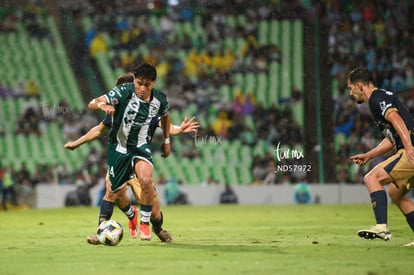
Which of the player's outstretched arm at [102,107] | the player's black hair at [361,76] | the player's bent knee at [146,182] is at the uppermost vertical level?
the player's black hair at [361,76]

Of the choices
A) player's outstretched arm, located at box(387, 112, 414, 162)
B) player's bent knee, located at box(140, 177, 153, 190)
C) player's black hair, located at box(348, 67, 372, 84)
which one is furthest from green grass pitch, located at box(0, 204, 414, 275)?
player's black hair, located at box(348, 67, 372, 84)

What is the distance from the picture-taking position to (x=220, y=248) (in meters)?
10.2

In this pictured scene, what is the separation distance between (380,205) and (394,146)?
787 mm

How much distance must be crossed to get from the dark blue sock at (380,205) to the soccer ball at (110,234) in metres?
3.00

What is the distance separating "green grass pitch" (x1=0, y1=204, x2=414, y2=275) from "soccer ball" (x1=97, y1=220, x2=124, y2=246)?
0.14 meters

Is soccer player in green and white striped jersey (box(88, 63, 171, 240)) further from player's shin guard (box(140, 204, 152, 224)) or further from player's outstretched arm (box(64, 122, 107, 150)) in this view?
player's outstretched arm (box(64, 122, 107, 150))

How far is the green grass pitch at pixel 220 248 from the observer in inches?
318

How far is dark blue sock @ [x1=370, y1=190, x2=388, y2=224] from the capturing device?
10109 millimetres

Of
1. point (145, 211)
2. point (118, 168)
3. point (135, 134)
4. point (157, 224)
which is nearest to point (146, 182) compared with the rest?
point (145, 211)

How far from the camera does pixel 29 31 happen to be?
25828 millimetres

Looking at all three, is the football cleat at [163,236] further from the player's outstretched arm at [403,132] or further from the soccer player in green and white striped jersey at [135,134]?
the player's outstretched arm at [403,132]

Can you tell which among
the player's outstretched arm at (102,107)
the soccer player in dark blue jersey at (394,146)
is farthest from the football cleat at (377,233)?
the player's outstretched arm at (102,107)

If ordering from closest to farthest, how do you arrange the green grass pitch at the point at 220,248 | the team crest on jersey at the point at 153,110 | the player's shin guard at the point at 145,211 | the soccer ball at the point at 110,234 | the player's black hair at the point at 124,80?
the green grass pitch at the point at 220,248 → the soccer ball at the point at 110,234 → the player's shin guard at the point at 145,211 → the team crest on jersey at the point at 153,110 → the player's black hair at the point at 124,80

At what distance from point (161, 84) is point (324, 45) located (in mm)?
4833
